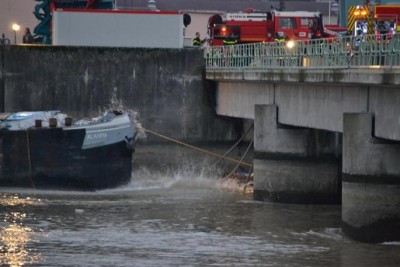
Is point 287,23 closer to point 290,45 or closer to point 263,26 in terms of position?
point 263,26

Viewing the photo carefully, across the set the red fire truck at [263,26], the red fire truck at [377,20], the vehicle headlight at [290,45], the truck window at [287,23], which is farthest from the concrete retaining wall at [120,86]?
the truck window at [287,23]

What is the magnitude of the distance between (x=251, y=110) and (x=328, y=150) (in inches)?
205

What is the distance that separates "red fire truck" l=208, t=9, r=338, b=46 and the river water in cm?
1732

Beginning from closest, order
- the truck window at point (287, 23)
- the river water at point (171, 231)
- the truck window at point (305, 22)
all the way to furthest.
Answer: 1. the river water at point (171, 231)
2. the truck window at point (305, 22)
3. the truck window at point (287, 23)

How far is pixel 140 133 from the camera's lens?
4841 centimetres

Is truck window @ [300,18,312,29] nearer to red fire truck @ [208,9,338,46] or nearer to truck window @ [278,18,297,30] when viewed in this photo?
red fire truck @ [208,9,338,46]

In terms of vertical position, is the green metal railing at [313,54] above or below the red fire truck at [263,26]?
below

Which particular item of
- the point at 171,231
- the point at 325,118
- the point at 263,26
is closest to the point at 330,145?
the point at 325,118

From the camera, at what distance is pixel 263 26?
202ft

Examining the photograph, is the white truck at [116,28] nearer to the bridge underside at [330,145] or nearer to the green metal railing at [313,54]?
the green metal railing at [313,54]

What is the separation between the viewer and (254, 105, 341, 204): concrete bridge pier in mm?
39844

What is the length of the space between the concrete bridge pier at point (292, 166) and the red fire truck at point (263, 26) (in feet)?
65.8

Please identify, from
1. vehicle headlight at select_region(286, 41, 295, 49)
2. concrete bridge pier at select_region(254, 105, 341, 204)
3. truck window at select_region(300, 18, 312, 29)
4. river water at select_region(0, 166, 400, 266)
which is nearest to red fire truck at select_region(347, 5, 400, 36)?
vehicle headlight at select_region(286, 41, 295, 49)

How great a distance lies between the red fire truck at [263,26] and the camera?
199 feet
